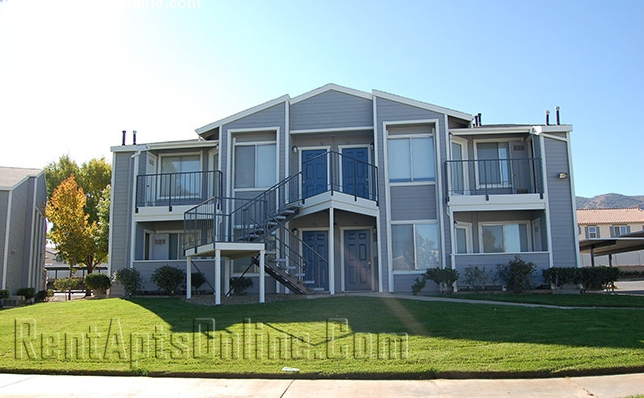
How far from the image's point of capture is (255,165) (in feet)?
59.4

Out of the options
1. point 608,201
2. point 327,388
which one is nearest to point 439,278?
point 327,388

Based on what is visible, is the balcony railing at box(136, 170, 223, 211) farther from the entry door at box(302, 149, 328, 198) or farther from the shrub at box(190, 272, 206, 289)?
the entry door at box(302, 149, 328, 198)

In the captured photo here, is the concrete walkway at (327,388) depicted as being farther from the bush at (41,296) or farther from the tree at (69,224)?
the tree at (69,224)

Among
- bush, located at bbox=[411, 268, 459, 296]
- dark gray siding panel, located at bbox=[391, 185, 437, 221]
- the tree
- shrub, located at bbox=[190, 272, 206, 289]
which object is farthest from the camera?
the tree

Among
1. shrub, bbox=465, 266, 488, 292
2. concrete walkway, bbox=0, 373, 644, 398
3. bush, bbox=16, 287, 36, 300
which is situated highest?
shrub, bbox=465, 266, 488, 292

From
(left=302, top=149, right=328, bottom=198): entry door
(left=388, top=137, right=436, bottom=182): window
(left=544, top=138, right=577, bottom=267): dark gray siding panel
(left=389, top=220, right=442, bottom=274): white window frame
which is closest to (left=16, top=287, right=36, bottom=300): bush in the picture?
(left=302, top=149, right=328, bottom=198): entry door

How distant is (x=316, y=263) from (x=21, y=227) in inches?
544

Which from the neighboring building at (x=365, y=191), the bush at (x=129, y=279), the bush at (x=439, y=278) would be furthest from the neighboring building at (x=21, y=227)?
the bush at (x=439, y=278)

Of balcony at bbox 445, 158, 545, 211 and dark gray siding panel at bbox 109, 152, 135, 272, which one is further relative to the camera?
dark gray siding panel at bbox 109, 152, 135, 272

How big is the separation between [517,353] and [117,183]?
14964 mm

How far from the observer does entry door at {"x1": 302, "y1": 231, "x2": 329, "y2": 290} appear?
1738cm

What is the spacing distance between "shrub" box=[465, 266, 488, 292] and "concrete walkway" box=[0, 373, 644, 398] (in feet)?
29.7

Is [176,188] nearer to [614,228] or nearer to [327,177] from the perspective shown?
[327,177]

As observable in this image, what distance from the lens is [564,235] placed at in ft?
55.2
